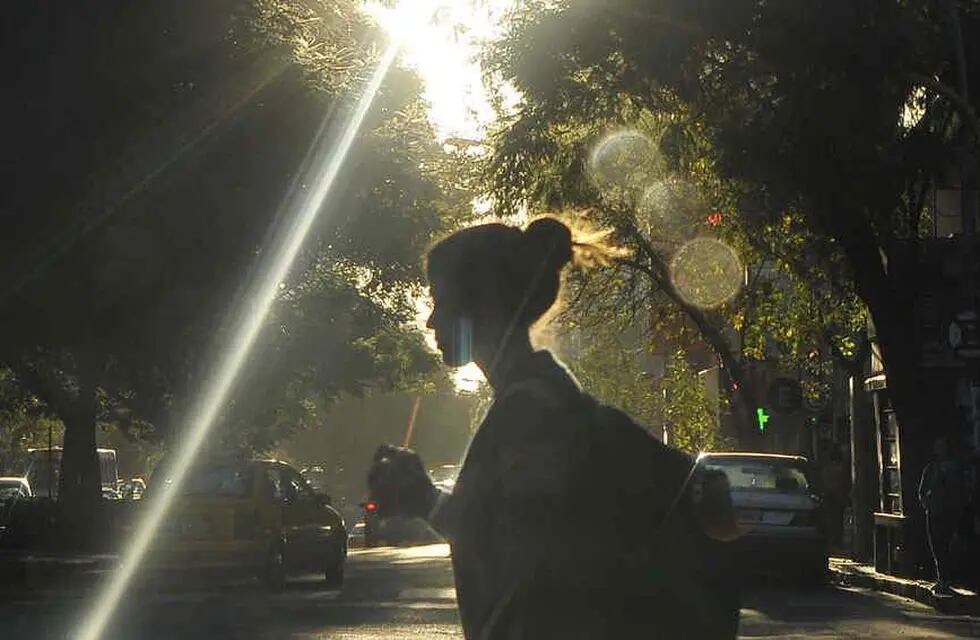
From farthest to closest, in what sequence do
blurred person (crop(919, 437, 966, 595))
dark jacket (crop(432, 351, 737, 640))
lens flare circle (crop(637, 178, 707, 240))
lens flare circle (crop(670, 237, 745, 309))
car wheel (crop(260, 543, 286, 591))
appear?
lens flare circle (crop(670, 237, 745, 309)) → lens flare circle (crop(637, 178, 707, 240)) → car wheel (crop(260, 543, 286, 591)) → blurred person (crop(919, 437, 966, 595)) → dark jacket (crop(432, 351, 737, 640))

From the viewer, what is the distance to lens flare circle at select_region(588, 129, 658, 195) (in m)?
25.7

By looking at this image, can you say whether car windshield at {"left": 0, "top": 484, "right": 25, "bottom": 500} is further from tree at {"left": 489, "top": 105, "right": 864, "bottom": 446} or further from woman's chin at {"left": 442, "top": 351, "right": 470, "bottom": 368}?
woman's chin at {"left": 442, "top": 351, "right": 470, "bottom": 368}

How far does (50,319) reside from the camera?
19.9m

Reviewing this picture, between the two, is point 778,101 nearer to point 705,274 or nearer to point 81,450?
point 705,274

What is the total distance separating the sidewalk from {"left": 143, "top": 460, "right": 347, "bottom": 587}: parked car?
22.2ft

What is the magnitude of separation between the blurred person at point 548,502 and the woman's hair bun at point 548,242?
0.03m

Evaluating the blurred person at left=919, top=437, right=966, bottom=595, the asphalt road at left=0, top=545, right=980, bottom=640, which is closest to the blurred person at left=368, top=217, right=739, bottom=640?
the asphalt road at left=0, top=545, right=980, bottom=640

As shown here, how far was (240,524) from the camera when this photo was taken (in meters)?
22.5

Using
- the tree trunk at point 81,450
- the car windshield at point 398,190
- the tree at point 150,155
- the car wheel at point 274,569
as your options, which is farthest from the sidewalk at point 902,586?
the tree trunk at point 81,450

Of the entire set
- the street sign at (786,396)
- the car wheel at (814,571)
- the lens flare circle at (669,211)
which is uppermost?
the lens flare circle at (669,211)

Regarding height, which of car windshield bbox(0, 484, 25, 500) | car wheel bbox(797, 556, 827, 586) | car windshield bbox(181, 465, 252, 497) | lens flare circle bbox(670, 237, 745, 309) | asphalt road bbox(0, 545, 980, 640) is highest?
lens flare circle bbox(670, 237, 745, 309)

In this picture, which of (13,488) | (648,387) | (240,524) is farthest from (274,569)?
(648,387)

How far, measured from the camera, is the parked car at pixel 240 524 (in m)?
22.4

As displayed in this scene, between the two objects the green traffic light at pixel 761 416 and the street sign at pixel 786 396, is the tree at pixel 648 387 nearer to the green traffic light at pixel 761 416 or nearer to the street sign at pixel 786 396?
the green traffic light at pixel 761 416
